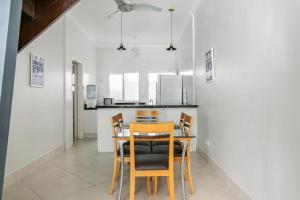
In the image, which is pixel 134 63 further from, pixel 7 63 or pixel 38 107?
pixel 7 63

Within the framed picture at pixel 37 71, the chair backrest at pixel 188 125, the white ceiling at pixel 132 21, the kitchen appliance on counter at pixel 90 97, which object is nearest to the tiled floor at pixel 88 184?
the chair backrest at pixel 188 125

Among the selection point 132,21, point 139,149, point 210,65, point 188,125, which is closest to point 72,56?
point 132,21

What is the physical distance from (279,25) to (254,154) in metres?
1.17

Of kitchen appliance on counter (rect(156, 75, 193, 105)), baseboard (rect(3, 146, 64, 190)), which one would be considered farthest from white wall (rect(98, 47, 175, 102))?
baseboard (rect(3, 146, 64, 190))

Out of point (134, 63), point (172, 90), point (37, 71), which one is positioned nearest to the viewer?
point (37, 71)

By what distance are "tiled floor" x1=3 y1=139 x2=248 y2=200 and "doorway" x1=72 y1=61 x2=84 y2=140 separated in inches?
83.2

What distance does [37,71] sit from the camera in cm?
341

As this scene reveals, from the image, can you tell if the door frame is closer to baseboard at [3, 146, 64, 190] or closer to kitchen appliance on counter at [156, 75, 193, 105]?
baseboard at [3, 146, 64, 190]

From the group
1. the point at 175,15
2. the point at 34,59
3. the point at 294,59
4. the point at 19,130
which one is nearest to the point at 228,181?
the point at 294,59

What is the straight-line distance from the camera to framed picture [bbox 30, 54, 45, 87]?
3.24 m

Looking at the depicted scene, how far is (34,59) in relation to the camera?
3312 mm

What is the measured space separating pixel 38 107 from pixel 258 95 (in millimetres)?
3224

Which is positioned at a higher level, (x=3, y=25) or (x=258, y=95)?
(x=3, y=25)

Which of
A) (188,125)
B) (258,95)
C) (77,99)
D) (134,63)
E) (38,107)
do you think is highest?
(134,63)
